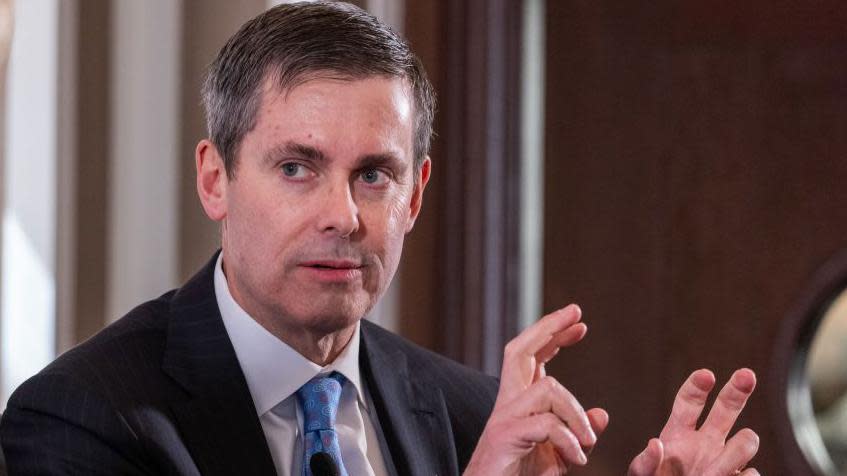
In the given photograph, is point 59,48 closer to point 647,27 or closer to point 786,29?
point 647,27

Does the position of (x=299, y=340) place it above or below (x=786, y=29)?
below

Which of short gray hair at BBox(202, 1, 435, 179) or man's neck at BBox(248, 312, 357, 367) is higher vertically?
short gray hair at BBox(202, 1, 435, 179)

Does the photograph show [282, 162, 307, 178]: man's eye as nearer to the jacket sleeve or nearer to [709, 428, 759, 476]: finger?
the jacket sleeve

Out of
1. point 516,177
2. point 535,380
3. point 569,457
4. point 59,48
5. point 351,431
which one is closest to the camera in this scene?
point 569,457

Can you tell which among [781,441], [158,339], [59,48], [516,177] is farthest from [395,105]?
[781,441]

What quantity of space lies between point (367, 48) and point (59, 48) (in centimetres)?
118

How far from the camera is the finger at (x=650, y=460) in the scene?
74.0 inches

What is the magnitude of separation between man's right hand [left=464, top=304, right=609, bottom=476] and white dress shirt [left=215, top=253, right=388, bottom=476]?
0.26 meters

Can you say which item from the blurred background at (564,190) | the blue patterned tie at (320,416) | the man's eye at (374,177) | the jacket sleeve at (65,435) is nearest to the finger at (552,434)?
the blue patterned tie at (320,416)

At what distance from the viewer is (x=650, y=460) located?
1884mm

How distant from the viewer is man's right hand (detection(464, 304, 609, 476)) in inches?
67.2

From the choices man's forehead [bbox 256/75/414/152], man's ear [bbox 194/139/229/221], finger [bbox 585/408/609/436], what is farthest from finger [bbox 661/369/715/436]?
man's ear [bbox 194/139/229/221]

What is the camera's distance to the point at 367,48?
188 cm

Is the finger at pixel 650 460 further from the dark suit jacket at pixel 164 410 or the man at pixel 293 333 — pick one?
the dark suit jacket at pixel 164 410
